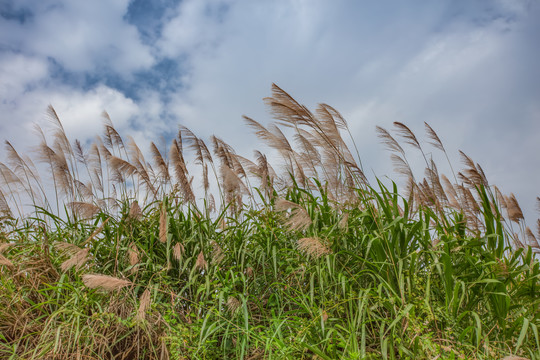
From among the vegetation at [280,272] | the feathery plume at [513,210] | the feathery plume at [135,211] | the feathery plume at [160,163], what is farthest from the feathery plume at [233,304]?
the feathery plume at [513,210]

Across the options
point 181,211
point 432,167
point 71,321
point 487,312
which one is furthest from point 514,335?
point 71,321

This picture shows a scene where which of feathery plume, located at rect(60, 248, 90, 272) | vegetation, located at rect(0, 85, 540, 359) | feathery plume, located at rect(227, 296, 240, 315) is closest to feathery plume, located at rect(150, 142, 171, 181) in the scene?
vegetation, located at rect(0, 85, 540, 359)

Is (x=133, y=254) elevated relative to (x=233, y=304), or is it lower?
elevated

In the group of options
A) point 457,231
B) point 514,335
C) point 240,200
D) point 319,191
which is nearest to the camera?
point 514,335

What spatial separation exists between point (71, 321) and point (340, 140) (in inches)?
110

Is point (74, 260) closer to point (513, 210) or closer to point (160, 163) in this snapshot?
point (160, 163)

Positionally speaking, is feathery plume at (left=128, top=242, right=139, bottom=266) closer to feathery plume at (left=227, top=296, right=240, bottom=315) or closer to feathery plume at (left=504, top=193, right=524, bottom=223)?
feathery plume at (left=227, top=296, right=240, bottom=315)

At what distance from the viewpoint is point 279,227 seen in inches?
161

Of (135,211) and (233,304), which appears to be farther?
(135,211)

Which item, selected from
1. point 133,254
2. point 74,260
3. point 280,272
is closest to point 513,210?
point 280,272

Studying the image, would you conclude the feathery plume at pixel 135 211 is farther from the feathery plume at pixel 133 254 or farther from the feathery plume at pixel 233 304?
the feathery plume at pixel 233 304

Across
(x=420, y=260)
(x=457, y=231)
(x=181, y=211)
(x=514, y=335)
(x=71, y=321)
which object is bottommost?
(x=514, y=335)

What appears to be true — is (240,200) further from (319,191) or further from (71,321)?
(71,321)

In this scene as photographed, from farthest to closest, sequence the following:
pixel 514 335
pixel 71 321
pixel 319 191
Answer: pixel 319 191
pixel 71 321
pixel 514 335
